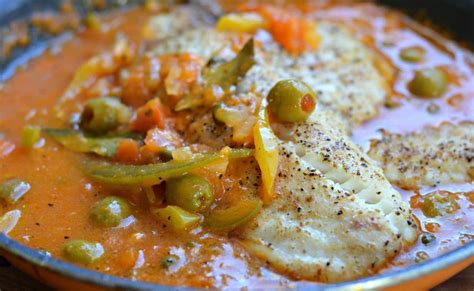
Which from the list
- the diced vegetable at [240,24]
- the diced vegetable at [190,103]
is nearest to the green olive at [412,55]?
the diced vegetable at [240,24]

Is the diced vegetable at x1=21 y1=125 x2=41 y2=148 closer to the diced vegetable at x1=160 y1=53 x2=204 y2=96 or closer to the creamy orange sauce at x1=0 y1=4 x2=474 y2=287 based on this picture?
the creamy orange sauce at x1=0 y1=4 x2=474 y2=287

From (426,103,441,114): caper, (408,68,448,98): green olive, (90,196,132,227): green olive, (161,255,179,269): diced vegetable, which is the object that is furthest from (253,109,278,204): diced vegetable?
(408,68,448,98): green olive

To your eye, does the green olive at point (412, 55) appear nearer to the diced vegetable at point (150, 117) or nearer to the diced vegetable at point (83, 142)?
the diced vegetable at point (150, 117)

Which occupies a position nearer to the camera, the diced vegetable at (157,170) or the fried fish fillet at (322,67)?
the diced vegetable at (157,170)

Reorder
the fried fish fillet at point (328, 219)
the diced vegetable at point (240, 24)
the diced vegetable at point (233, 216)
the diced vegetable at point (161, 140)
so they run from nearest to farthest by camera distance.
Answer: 1. the fried fish fillet at point (328, 219)
2. the diced vegetable at point (233, 216)
3. the diced vegetable at point (161, 140)
4. the diced vegetable at point (240, 24)

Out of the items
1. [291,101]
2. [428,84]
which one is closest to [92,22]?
[291,101]
